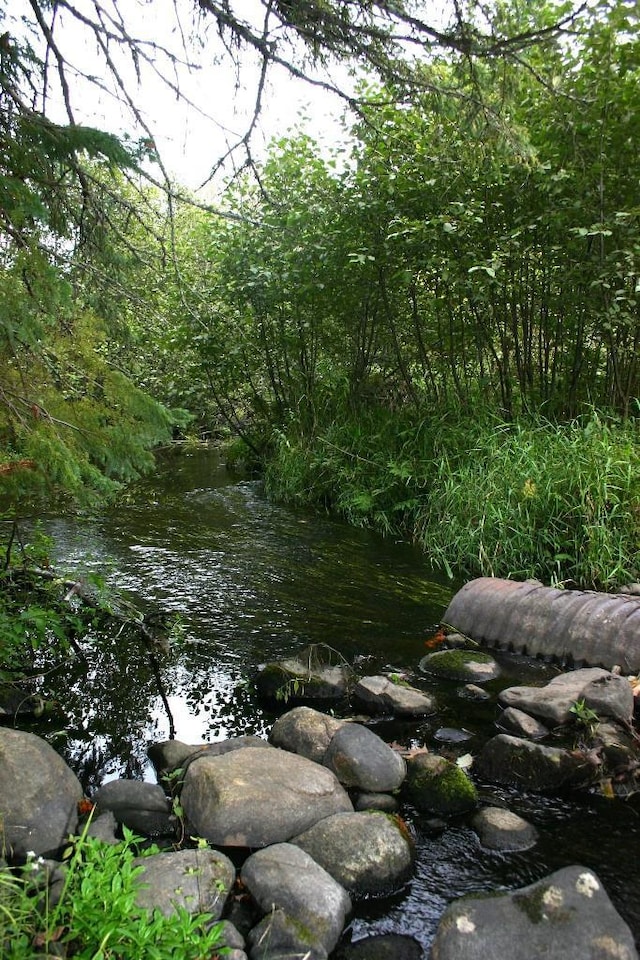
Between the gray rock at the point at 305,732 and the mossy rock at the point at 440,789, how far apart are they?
0.42m

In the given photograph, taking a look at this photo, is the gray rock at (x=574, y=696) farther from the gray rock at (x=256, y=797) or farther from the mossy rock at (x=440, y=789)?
the gray rock at (x=256, y=797)

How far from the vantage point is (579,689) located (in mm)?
3475

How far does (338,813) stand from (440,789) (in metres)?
0.46

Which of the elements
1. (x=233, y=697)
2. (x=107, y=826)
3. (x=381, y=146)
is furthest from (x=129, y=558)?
(x=381, y=146)

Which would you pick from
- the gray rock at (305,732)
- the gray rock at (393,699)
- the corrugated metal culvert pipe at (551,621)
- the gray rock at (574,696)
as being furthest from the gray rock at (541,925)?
the corrugated metal culvert pipe at (551,621)

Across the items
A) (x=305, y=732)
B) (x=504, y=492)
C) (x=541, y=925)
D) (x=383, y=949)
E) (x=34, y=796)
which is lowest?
(x=383, y=949)

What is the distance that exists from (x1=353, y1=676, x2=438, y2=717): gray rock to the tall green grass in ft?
8.05

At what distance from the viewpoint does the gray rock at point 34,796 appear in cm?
235

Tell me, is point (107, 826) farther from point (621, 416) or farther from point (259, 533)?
point (621, 416)

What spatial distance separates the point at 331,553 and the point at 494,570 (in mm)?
1694

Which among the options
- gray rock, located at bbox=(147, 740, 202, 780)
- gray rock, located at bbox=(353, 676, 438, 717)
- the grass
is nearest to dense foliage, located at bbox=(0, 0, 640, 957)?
the grass

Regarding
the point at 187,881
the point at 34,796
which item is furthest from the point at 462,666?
the point at 34,796

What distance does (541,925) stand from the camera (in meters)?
2.00

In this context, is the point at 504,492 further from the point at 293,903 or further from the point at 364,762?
the point at 293,903
